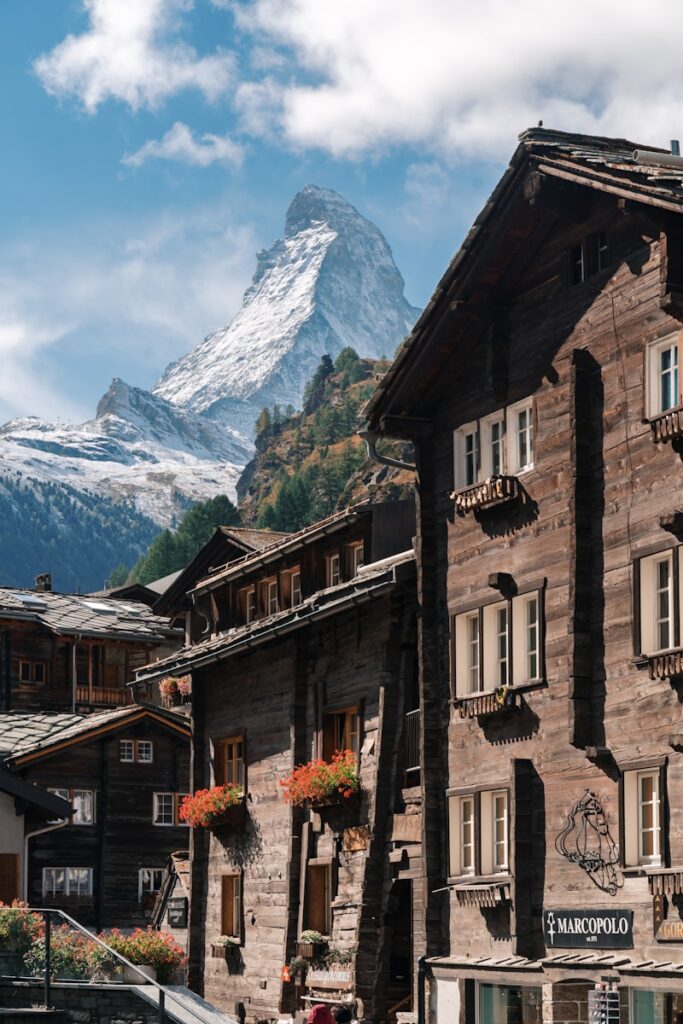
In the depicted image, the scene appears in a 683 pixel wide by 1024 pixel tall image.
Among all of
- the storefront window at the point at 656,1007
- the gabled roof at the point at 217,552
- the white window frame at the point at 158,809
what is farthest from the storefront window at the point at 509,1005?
the white window frame at the point at 158,809

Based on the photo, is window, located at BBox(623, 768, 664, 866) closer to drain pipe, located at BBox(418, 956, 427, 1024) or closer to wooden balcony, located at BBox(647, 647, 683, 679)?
wooden balcony, located at BBox(647, 647, 683, 679)

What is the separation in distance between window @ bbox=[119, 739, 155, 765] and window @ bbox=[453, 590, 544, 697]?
26664 mm

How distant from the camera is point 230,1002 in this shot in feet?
144

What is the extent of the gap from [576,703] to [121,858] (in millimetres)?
31389

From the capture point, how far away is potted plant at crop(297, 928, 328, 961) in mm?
39594

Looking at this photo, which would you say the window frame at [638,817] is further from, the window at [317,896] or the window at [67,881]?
the window at [67,881]

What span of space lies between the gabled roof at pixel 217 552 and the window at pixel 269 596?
11.5 ft

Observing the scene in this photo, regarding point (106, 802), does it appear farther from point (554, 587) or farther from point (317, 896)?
point (554, 587)

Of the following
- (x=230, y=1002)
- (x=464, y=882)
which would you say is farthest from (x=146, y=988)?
(x=230, y=1002)

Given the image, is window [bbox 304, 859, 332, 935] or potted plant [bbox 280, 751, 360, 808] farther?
window [bbox 304, 859, 332, 935]

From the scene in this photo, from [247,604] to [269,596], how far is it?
5.15ft

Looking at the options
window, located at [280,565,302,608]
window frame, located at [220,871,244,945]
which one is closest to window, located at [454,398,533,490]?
window, located at [280,565,302,608]

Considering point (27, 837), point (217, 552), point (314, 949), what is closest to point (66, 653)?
point (217, 552)

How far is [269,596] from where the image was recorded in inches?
1944
